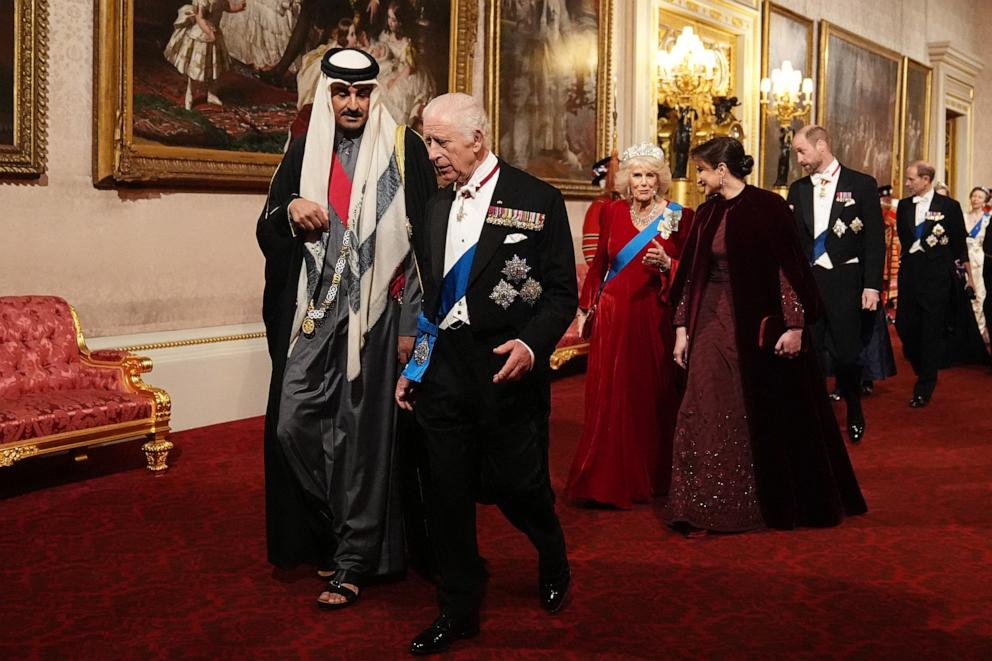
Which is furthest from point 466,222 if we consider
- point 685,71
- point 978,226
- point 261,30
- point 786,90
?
point 786,90

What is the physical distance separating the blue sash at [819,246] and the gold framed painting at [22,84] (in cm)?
452

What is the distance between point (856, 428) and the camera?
21.1 feet

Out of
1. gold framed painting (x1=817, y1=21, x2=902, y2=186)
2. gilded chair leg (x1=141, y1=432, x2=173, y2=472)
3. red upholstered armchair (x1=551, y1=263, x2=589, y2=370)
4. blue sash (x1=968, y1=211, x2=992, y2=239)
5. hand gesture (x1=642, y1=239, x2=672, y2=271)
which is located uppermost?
gold framed painting (x1=817, y1=21, x2=902, y2=186)

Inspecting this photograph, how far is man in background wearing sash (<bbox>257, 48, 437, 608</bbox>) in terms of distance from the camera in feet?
11.4

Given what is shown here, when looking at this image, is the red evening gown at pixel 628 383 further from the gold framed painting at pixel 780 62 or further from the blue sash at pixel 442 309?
the gold framed painting at pixel 780 62

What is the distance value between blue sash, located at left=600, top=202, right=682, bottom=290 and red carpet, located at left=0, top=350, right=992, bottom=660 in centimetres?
114

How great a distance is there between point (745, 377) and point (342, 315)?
5.99 ft

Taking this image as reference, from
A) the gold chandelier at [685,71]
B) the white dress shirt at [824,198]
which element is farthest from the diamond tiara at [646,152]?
the gold chandelier at [685,71]

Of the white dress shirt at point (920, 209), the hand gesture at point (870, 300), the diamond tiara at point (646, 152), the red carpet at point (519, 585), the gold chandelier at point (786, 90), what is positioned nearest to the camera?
the red carpet at point (519, 585)

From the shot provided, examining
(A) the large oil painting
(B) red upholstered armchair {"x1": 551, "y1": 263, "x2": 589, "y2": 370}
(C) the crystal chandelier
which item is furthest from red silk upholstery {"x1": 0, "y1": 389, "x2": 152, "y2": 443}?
(A) the large oil painting

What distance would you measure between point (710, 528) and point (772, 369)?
0.72 meters

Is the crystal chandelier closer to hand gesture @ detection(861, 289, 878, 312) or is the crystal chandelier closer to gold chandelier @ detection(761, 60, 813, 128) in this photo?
gold chandelier @ detection(761, 60, 813, 128)

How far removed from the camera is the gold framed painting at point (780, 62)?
43.9 ft

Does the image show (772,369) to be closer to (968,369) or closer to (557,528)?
(557,528)
